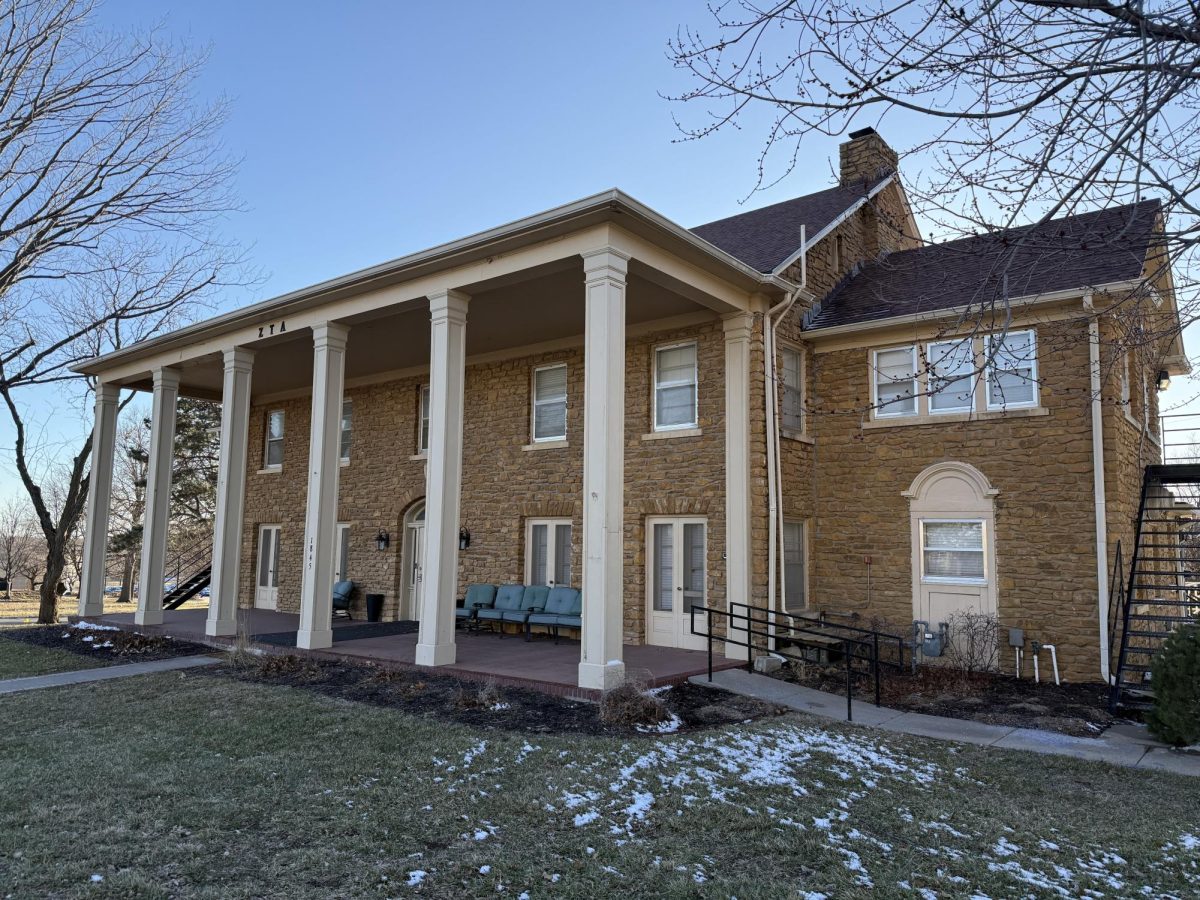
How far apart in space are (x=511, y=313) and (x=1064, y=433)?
7.87 meters

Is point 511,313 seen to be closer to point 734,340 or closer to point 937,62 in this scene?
point 734,340

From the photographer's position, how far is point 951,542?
11.5 metres

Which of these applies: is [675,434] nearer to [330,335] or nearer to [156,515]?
[330,335]

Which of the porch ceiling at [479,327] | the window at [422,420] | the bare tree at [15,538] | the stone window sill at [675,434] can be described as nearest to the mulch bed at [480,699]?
the stone window sill at [675,434]

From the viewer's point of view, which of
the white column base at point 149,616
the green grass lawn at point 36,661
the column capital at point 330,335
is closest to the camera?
the green grass lawn at point 36,661

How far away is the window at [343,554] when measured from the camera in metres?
16.7

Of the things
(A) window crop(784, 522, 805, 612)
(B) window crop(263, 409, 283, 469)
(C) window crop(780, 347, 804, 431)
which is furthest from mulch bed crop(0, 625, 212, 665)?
(C) window crop(780, 347, 804, 431)

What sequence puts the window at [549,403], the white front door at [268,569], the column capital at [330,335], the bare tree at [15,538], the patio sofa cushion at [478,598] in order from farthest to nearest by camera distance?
the bare tree at [15,538], the white front door at [268,569], the window at [549,403], the patio sofa cushion at [478,598], the column capital at [330,335]

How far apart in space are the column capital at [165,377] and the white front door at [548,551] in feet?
24.0

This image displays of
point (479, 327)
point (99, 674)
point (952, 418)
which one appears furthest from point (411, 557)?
point (952, 418)

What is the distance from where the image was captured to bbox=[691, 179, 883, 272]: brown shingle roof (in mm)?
12672

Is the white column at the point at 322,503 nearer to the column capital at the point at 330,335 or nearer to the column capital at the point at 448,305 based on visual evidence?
the column capital at the point at 330,335

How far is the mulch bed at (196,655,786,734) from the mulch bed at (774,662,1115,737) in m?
1.97

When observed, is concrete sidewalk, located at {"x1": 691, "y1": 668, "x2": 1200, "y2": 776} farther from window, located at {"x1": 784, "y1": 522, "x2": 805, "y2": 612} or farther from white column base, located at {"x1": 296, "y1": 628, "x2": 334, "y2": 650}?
white column base, located at {"x1": 296, "y1": 628, "x2": 334, "y2": 650}
